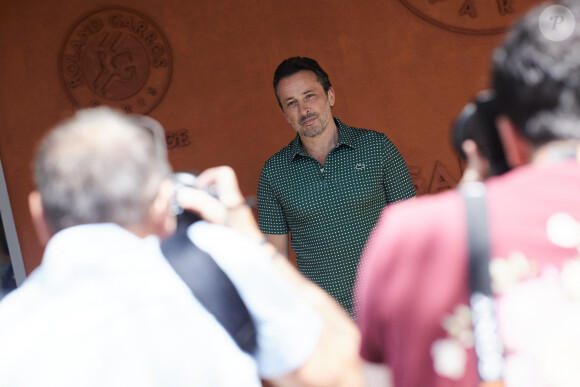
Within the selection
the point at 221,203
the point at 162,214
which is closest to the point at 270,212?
the point at 221,203

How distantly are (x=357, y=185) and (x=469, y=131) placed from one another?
1.26 m

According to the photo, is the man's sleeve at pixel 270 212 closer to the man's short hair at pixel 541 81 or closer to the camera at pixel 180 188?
the camera at pixel 180 188

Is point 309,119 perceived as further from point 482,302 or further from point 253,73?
point 482,302

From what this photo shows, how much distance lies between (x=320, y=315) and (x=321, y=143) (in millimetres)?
1292

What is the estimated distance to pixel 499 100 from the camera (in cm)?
99

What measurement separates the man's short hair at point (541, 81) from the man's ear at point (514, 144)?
0.03 ft

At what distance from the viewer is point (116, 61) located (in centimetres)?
326

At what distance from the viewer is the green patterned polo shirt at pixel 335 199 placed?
2.35m

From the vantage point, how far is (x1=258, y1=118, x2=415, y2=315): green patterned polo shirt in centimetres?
235

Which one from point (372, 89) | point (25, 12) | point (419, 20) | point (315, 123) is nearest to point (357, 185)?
point (315, 123)

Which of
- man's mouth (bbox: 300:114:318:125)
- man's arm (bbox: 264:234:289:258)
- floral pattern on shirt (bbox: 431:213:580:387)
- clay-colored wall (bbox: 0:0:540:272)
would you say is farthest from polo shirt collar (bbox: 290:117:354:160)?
floral pattern on shirt (bbox: 431:213:580:387)

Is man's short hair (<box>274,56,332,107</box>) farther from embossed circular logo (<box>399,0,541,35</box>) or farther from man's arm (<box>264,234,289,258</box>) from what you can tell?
embossed circular logo (<box>399,0,541,35</box>)

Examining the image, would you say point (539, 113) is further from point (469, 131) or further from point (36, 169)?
point (36, 169)

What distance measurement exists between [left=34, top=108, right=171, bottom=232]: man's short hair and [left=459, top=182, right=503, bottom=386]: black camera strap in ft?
1.80
